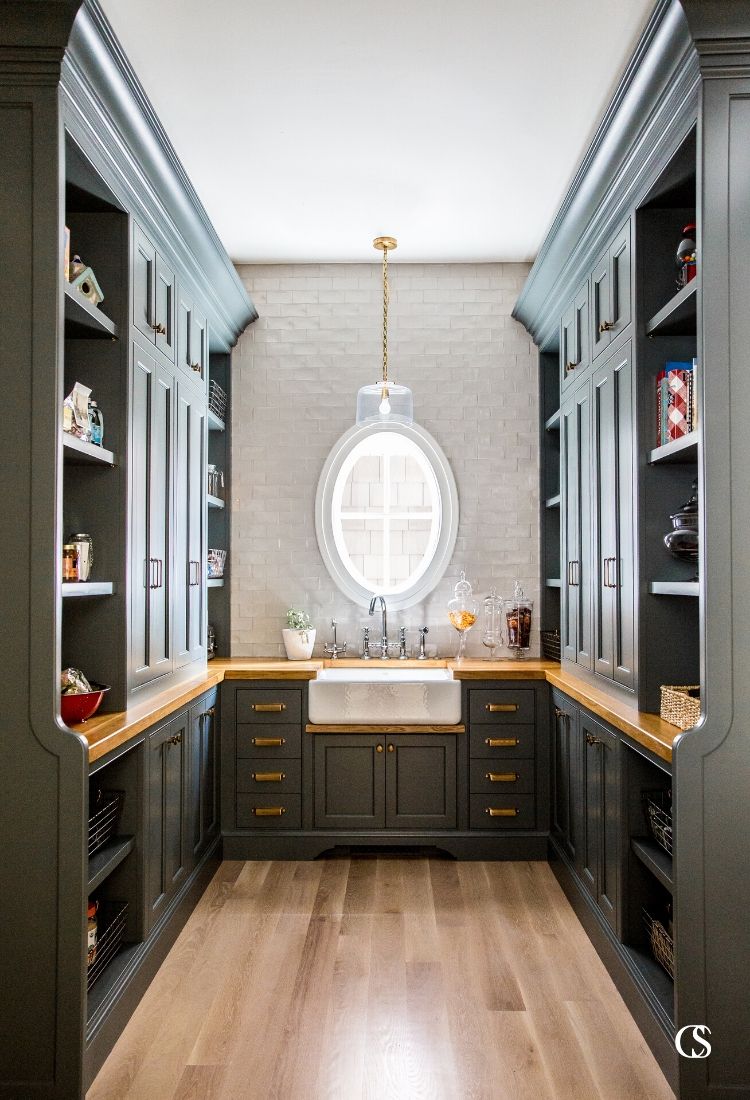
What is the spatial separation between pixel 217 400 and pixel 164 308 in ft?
4.08

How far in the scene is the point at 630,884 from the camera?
2703 mm

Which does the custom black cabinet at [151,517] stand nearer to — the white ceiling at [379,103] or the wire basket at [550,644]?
the white ceiling at [379,103]

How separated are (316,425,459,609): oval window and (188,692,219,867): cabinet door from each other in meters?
1.25

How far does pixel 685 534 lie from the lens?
247cm

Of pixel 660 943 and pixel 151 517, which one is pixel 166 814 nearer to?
pixel 151 517

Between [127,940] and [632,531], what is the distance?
2171 millimetres

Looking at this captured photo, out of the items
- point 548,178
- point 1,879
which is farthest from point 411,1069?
point 548,178

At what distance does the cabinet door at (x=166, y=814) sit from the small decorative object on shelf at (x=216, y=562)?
124 centimetres

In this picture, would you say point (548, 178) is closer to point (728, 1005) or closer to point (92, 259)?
point (92, 259)

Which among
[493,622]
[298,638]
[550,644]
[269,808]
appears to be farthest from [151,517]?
[550,644]

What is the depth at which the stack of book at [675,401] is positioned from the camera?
2.56 metres

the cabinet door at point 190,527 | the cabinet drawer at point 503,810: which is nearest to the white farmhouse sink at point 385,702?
the cabinet drawer at point 503,810

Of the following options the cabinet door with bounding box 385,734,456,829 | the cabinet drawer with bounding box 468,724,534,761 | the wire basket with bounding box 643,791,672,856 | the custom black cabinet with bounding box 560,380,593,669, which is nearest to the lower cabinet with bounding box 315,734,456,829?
the cabinet door with bounding box 385,734,456,829

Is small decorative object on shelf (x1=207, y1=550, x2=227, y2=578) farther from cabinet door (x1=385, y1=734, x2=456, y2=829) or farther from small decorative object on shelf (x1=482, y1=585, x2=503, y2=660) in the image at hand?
small decorative object on shelf (x1=482, y1=585, x2=503, y2=660)
